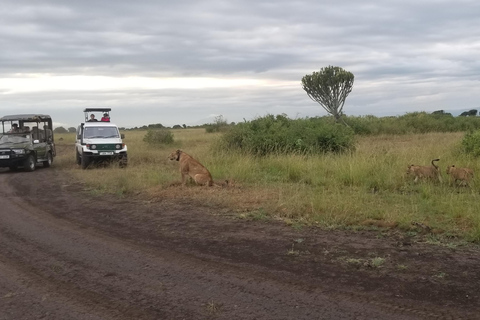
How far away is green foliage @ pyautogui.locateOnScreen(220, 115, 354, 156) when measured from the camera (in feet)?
61.3

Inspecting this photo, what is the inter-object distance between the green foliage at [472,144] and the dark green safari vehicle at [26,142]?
1654 centimetres

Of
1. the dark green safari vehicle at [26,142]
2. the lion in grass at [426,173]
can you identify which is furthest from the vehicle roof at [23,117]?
the lion in grass at [426,173]

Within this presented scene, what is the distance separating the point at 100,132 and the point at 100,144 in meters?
1.22

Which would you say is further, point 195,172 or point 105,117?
point 105,117

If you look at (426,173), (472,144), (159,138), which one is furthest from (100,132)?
(159,138)

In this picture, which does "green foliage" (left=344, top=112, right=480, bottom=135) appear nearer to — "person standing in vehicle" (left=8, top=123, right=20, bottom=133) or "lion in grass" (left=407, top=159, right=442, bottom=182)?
"person standing in vehicle" (left=8, top=123, right=20, bottom=133)

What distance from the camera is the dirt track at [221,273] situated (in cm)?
447

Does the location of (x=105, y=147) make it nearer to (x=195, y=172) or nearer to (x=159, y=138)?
(x=195, y=172)

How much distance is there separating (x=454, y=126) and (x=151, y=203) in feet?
124

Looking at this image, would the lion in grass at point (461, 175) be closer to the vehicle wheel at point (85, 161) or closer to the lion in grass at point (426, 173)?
the lion in grass at point (426, 173)

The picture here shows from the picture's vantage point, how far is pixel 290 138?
1914cm

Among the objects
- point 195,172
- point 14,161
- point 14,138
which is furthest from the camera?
point 14,138

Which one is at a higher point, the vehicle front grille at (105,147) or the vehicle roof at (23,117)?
the vehicle roof at (23,117)

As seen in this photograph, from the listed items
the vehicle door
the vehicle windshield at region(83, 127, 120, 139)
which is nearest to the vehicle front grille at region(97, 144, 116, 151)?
the vehicle windshield at region(83, 127, 120, 139)
